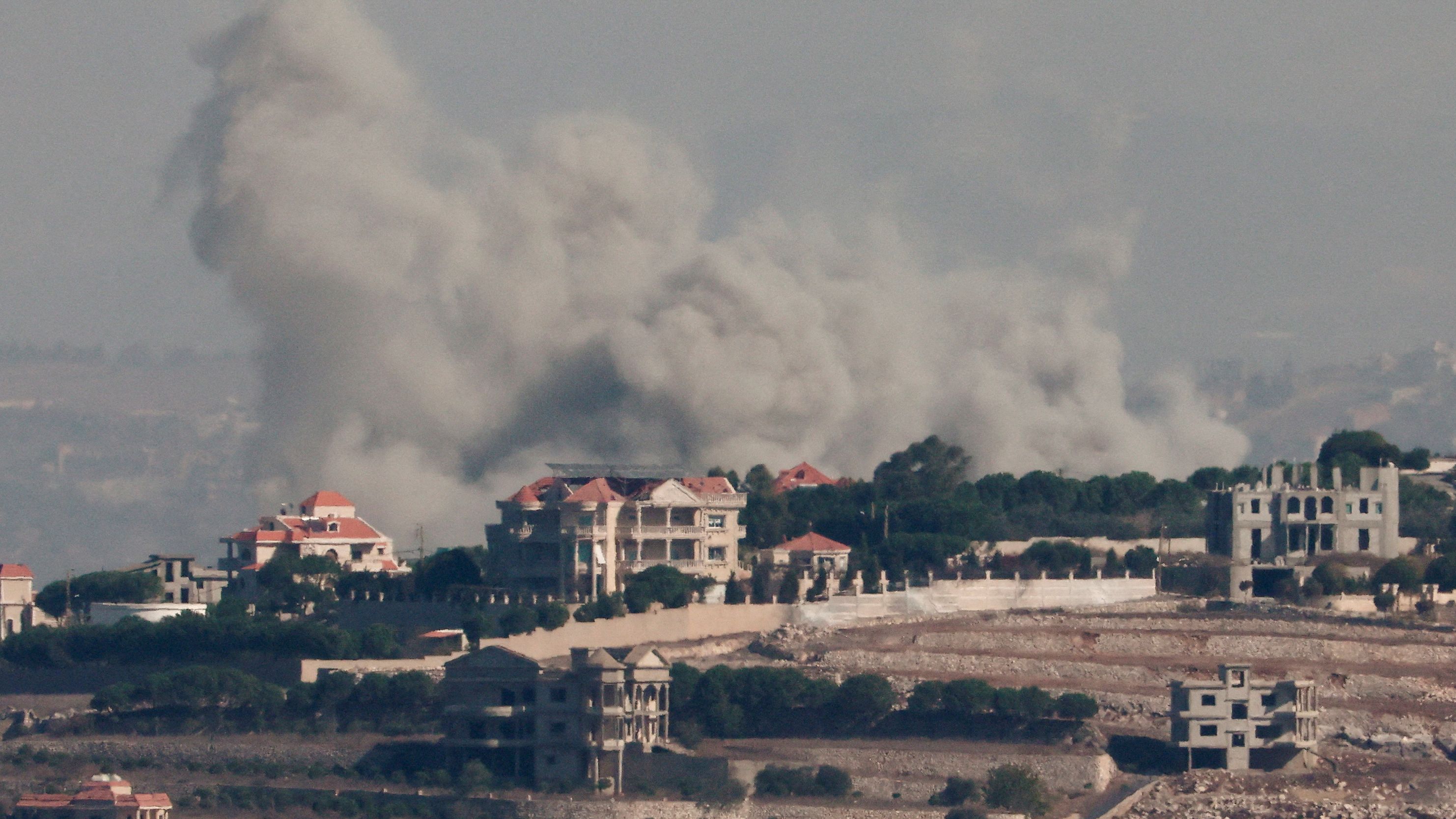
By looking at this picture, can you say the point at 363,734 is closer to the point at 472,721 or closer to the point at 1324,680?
the point at 472,721

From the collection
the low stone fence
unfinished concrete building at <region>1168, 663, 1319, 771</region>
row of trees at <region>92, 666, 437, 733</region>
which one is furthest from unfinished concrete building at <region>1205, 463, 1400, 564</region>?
row of trees at <region>92, 666, 437, 733</region>

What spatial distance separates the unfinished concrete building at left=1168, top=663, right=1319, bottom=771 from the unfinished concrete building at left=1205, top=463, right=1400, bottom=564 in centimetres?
1771

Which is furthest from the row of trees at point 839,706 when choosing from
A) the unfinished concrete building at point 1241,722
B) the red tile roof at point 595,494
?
the red tile roof at point 595,494

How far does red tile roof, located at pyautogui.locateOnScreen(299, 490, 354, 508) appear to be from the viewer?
102 meters

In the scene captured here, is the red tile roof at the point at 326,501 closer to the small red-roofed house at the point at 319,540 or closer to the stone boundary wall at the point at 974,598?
the small red-roofed house at the point at 319,540

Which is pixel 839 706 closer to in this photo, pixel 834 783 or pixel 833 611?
pixel 834 783

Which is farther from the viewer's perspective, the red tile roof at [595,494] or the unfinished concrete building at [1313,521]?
the unfinished concrete building at [1313,521]

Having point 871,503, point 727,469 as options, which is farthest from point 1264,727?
point 727,469

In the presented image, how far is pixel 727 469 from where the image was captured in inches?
4496

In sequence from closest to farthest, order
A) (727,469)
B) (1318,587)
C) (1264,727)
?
1. (1264,727)
2. (1318,587)
3. (727,469)

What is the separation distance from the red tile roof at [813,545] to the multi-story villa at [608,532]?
59.9 inches

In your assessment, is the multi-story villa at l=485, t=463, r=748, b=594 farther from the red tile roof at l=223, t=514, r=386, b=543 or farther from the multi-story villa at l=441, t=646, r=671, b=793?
the multi-story villa at l=441, t=646, r=671, b=793

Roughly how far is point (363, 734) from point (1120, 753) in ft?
56.0

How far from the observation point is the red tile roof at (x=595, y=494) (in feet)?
304
